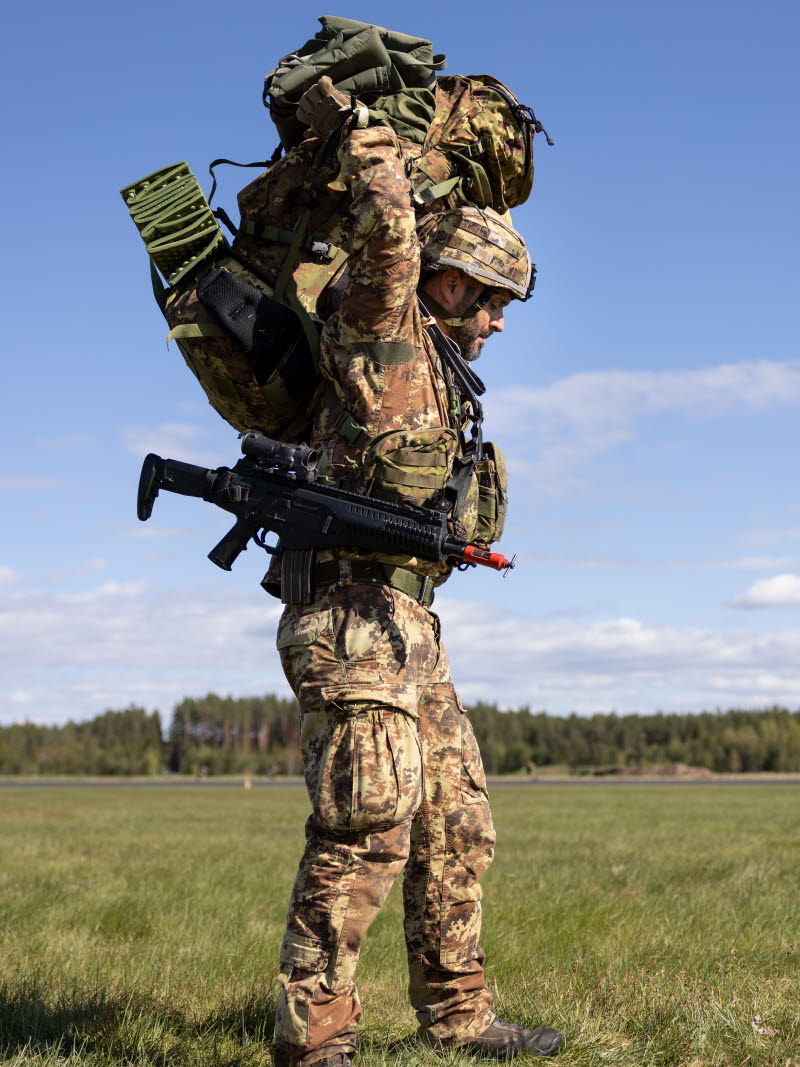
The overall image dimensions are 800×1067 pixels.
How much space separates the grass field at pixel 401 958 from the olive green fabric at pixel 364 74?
373 centimetres

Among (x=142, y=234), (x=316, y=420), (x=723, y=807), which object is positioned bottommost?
(x=723, y=807)

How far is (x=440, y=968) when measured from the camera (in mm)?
4199

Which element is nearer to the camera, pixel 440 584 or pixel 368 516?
pixel 368 516

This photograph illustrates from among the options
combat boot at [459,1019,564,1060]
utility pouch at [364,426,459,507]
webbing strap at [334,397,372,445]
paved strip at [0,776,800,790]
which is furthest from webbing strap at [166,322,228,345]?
paved strip at [0,776,800,790]

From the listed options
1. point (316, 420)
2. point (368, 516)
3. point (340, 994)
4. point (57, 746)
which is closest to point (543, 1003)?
point (340, 994)

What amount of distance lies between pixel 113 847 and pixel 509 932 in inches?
319

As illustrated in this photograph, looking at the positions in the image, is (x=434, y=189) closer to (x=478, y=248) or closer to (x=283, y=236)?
(x=478, y=248)

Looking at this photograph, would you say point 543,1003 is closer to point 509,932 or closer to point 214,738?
point 509,932

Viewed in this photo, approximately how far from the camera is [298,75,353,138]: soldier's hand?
3.86 meters

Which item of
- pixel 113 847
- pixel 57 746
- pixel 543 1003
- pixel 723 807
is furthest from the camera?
pixel 57 746

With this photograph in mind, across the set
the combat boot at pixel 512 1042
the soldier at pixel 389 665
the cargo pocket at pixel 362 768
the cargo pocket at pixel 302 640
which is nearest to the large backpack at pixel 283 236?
the soldier at pixel 389 665

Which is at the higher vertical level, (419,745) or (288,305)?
(288,305)

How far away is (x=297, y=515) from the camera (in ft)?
13.0

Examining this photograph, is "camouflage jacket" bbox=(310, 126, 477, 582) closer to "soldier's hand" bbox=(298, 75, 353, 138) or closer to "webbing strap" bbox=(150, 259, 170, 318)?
"soldier's hand" bbox=(298, 75, 353, 138)
